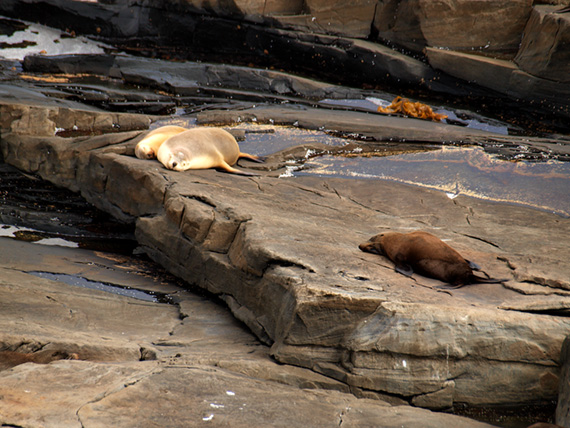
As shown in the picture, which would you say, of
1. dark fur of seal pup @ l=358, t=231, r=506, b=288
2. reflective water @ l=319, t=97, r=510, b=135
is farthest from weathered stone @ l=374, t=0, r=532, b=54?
dark fur of seal pup @ l=358, t=231, r=506, b=288

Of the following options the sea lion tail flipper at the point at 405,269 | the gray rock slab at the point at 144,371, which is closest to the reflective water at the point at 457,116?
the sea lion tail flipper at the point at 405,269

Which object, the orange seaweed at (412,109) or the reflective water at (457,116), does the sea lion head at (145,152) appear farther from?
the orange seaweed at (412,109)

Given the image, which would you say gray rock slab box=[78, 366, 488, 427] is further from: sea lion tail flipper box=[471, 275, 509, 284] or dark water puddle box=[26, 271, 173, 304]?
dark water puddle box=[26, 271, 173, 304]

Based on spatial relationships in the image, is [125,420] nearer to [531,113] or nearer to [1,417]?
[1,417]

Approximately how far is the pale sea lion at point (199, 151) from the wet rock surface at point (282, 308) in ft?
0.68

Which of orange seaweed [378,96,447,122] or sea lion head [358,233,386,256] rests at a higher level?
orange seaweed [378,96,447,122]

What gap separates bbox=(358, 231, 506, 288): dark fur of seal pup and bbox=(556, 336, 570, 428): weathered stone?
78 cm

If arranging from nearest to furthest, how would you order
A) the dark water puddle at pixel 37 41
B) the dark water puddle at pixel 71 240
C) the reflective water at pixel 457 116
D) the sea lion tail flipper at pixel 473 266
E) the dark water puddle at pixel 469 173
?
1. the sea lion tail flipper at pixel 473 266
2. the dark water puddle at pixel 71 240
3. the dark water puddle at pixel 469 173
4. the reflective water at pixel 457 116
5. the dark water puddle at pixel 37 41

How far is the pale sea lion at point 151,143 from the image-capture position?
6.84 m

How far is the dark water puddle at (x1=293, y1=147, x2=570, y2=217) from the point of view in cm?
713

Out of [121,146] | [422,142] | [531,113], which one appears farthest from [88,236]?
[531,113]

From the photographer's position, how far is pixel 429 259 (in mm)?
4207

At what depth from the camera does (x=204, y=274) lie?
517 centimetres

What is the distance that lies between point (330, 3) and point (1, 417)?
1318cm
